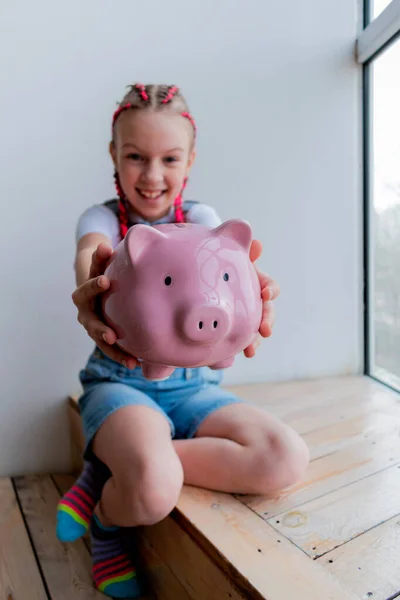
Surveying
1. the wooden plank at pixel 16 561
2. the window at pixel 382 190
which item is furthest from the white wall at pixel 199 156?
the wooden plank at pixel 16 561

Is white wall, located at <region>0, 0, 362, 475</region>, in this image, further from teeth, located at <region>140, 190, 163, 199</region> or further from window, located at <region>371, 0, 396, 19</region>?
teeth, located at <region>140, 190, 163, 199</region>

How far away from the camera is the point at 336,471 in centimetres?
96

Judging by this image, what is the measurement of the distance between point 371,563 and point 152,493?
29 cm

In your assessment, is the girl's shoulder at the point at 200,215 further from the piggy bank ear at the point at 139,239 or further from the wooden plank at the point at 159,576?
the wooden plank at the point at 159,576

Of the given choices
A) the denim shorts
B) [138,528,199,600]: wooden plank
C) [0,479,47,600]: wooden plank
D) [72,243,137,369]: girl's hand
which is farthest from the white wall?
[72,243,137,369]: girl's hand

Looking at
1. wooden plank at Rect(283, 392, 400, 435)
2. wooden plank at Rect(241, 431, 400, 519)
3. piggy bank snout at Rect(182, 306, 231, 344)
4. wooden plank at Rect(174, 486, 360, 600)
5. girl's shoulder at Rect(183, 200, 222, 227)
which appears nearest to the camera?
piggy bank snout at Rect(182, 306, 231, 344)

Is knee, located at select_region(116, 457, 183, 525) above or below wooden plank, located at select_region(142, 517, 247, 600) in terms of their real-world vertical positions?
above

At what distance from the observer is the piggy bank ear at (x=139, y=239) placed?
575 mm

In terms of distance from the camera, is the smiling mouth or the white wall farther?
the white wall

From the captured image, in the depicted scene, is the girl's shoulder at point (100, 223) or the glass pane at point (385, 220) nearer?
the girl's shoulder at point (100, 223)

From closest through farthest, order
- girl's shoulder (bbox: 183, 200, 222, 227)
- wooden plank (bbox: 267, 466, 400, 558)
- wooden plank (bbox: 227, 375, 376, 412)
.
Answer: wooden plank (bbox: 267, 466, 400, 558)
girl's shoulder (bbox: 183, 200, 222, 227)
wooden plank (bbox: 227, 375, 376, 412)

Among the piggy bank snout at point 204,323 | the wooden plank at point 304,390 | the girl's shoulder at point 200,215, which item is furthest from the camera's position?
the wooden plank at point 304,390

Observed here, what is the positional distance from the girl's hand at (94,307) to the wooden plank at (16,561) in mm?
455

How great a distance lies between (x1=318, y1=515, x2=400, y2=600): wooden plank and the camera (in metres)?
0.66
